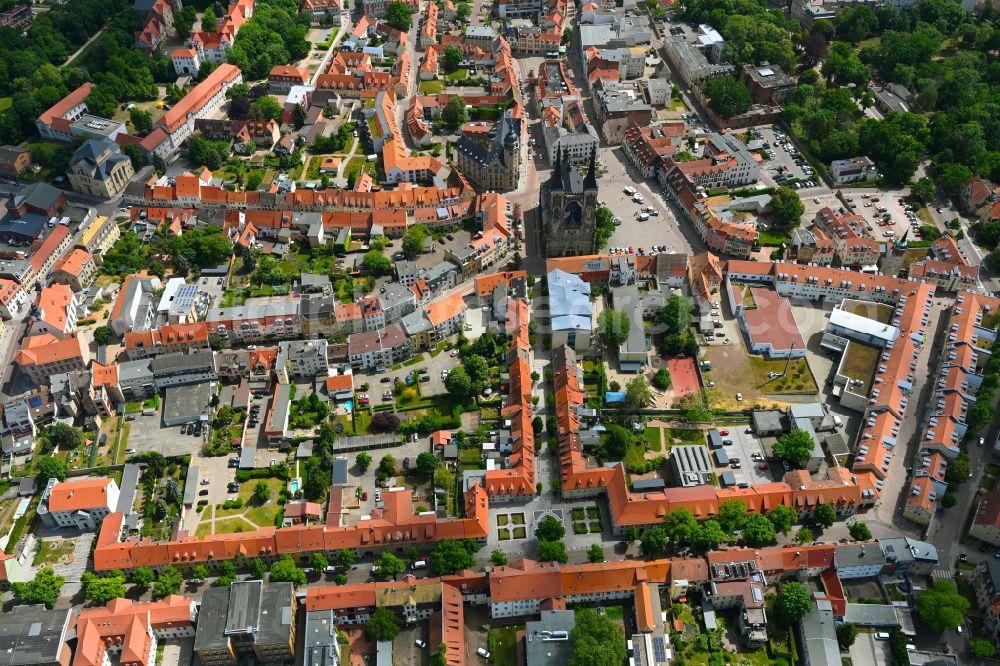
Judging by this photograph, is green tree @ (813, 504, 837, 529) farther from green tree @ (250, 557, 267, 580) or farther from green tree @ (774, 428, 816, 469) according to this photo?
green tree @ (250, 557, 267, 580)

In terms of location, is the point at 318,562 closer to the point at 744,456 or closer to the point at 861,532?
the point at 744,456

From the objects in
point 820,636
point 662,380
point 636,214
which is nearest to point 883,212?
point 636,214

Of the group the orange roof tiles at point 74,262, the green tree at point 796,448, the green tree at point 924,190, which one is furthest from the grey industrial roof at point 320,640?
the green tree at point 924,190

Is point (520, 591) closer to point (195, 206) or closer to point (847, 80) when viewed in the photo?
point (195, 206)

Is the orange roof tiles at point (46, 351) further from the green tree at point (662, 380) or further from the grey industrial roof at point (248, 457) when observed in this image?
the green tree at point (662, 380)

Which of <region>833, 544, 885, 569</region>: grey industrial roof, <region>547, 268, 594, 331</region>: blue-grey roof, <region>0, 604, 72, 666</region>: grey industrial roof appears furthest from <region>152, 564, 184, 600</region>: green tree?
<region>833, 544, 885, 569</region>: grey industrial roof

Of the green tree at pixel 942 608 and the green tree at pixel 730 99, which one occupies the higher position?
the green tree at pixel 730 99

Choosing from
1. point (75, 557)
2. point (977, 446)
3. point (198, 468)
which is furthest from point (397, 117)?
point (977, 446)
